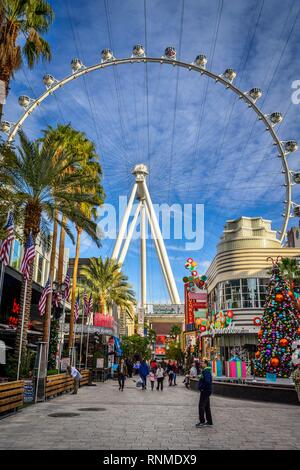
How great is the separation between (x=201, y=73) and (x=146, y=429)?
34.8 m

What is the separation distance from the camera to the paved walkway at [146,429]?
852 cm

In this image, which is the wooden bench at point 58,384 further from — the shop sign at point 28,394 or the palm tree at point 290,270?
the palm tree at point 290,270

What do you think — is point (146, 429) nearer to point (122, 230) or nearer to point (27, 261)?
point (27, 261)

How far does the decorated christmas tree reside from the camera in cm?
2258

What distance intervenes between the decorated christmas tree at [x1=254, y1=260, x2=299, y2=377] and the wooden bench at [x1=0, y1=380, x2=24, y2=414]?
14083 millimetres

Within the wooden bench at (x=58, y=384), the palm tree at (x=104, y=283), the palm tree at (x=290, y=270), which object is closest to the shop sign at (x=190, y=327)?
the palm tree at (x=104, y=283)

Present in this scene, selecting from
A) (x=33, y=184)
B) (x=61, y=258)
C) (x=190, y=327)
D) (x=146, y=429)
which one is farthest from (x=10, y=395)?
(x=190, y=327)

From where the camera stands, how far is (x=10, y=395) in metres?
12.7

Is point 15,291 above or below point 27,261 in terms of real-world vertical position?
above

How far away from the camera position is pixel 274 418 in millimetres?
12953

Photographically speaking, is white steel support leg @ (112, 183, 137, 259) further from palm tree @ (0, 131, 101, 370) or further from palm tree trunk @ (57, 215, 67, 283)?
palm tree @ (0, 131, 101, 370)

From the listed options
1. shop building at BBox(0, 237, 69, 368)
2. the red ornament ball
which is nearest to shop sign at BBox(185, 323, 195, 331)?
shop building at BBox(0, 237, 69, 368)
